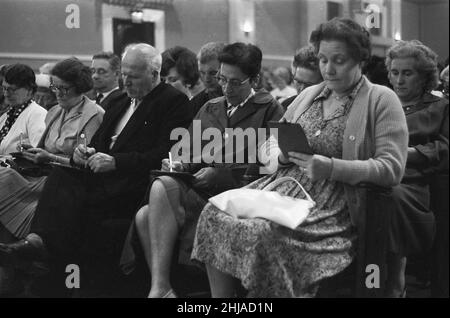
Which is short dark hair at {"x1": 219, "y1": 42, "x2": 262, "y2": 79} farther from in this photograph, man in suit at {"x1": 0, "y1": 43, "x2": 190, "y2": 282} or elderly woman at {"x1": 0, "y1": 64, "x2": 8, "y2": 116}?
elderly woman at {"x1": 0, "y1": 64, "x2": 8, "y2": 116}

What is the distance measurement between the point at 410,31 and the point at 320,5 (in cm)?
137

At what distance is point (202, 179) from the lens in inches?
134

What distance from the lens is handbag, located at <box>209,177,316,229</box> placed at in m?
2.71

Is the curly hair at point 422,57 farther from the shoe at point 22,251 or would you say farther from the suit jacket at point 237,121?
the shoe at point 22,251

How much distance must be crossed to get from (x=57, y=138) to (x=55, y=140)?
18mm

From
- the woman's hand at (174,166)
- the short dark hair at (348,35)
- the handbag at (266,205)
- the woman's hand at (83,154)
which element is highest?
the short dark hair at (348,35)

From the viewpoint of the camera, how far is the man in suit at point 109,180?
3715 millimetres

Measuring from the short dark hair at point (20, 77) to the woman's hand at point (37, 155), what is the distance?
81 centimetres

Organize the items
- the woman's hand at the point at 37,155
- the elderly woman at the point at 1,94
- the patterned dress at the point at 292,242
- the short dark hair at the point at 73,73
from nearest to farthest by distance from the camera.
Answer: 1. the patterned dress at the point at 292,242
2. the woman's hand at the point at 37,155
3. the short dark hair at the point at 73,73
4. the elderly woman at the point at 1,94

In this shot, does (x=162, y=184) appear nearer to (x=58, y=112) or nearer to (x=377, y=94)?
(x=377, y=94)

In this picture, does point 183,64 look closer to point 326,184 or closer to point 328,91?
point 328,91

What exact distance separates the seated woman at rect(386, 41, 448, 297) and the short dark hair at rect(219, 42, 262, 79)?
2.30 feet

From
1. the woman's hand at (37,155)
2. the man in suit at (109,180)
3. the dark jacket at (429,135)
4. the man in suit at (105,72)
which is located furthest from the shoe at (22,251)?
the dark jacket at (429,135)

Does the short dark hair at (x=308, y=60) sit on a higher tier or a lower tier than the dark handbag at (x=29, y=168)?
higher
